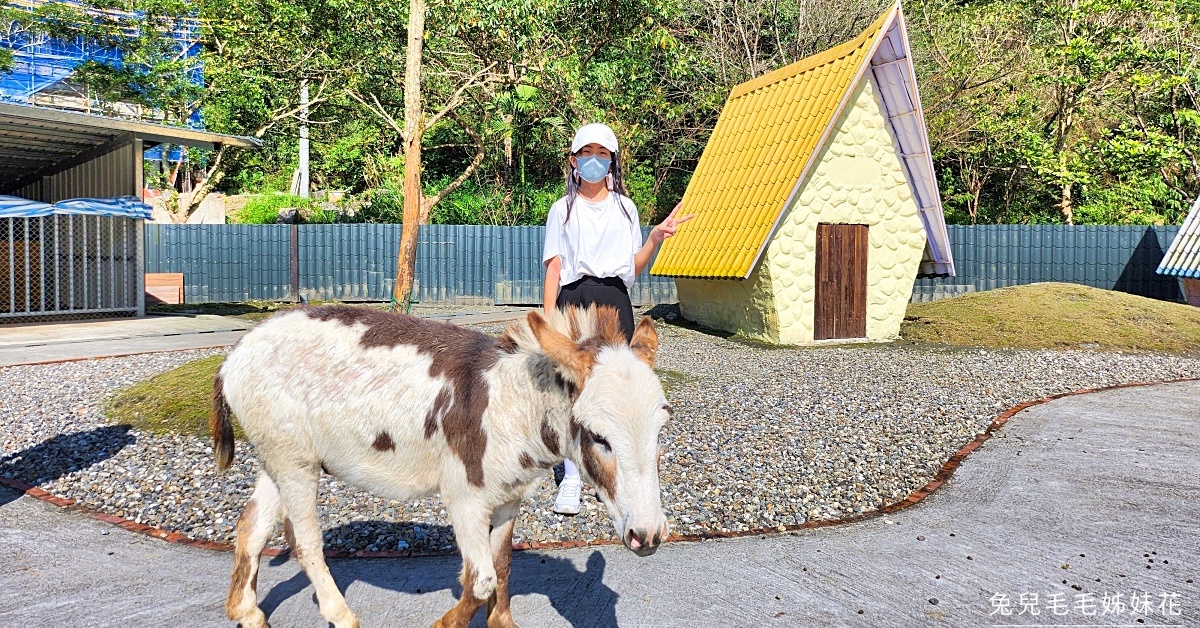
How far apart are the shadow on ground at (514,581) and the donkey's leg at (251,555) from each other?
0.32m

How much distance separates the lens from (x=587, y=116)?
77.9 ft

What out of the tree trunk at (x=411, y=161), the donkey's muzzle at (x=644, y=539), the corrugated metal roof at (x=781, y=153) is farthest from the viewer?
the tree trunk at (x=411, y=161)

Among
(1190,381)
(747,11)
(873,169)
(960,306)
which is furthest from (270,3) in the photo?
(1190,381)

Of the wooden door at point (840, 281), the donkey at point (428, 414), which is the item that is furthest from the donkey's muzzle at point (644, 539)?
the wooden door at point (840, 281)

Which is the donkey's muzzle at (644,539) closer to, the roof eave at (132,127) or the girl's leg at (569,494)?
the girl's leg at (569,494)

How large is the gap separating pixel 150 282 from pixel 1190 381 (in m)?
22.9

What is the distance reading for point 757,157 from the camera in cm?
1578

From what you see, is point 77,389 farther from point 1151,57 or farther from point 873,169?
point 1151,57

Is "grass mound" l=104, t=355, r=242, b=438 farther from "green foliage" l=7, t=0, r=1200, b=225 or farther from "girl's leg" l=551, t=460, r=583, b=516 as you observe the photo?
"green foliage" l=7, t=0, r=1200, b=225

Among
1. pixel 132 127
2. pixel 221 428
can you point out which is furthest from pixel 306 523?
pixel 132 127

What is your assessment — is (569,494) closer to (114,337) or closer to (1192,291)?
(114,337)

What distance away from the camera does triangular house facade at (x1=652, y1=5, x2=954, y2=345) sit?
1434 cm

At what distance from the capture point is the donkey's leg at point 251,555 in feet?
13.0

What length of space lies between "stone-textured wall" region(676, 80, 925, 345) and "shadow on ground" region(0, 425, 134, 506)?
985 centimetres
